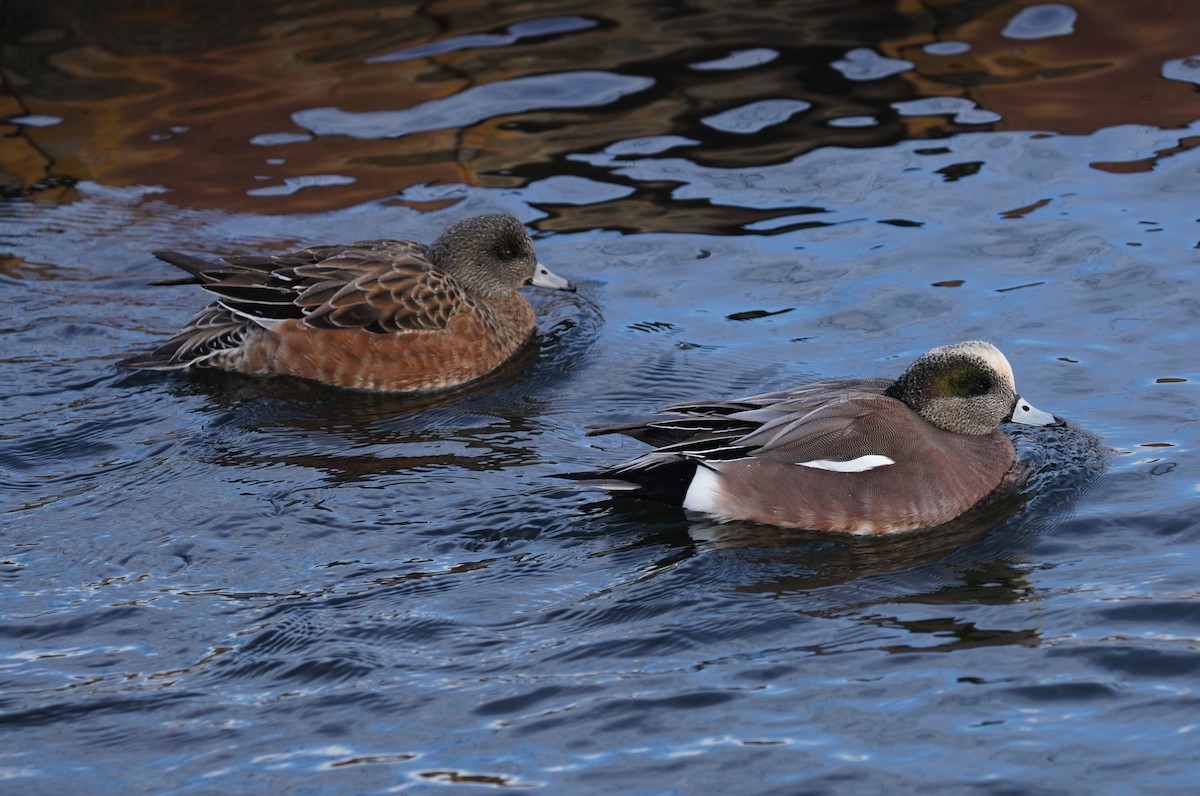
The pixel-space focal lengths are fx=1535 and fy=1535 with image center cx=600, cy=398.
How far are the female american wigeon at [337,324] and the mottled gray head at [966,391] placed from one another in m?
2.50

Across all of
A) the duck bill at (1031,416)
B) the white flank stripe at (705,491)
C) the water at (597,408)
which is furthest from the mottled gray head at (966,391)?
the white flank stripe at (705,491)

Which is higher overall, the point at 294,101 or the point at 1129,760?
the point at 294,101

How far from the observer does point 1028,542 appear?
575cm

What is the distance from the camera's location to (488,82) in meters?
11.0

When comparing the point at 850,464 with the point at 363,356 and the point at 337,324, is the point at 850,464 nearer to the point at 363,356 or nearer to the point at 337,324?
the point at 363,356

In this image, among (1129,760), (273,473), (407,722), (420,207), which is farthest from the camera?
(420,207)

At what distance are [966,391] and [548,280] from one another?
2.81 meters

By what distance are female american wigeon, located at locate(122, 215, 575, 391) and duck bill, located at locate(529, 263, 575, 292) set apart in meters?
0.48

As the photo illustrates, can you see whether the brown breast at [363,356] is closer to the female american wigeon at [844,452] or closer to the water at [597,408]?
the water at [597,408]

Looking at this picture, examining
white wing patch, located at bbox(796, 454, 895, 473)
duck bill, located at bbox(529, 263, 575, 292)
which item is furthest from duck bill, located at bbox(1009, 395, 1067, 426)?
duck bill, located at bbox(529, 263, 575, 292)

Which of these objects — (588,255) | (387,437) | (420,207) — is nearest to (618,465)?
(387,437)

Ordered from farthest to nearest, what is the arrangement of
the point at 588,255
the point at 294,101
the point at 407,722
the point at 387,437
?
1. the point at 294,101
2. the point at 588,255
3. the point at 387,437
4. the point at 407,722

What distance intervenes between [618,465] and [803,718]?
1.74 metres

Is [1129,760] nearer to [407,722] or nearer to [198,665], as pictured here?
[407,722]
